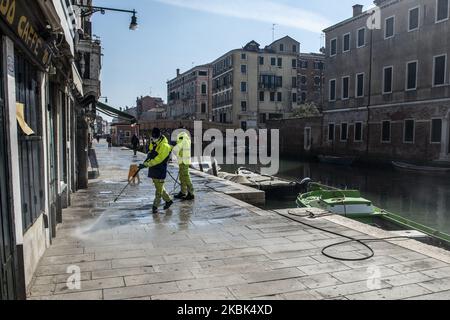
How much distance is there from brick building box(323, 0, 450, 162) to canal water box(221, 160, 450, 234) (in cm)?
246

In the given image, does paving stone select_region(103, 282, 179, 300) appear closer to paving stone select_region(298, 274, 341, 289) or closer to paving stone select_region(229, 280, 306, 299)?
paving stone select_region(229, 280, 306, 299)

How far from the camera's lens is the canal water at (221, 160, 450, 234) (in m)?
16.0

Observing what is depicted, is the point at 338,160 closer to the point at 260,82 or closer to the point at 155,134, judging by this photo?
the point at 155,134

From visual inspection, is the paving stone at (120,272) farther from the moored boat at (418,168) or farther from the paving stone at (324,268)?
the moored boat at (418,168)

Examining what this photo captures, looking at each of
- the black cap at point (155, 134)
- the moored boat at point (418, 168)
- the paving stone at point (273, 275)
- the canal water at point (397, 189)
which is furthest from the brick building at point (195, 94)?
the paving stone at point (273, 275)

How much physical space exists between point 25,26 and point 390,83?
30.3 m

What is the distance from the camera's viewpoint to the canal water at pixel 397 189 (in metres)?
16.0

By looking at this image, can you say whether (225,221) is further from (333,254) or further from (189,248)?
(333,254)

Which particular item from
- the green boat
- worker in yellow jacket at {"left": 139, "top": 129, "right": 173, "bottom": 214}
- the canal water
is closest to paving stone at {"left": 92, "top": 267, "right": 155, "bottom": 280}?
worker in yellow jacket at {"left": 139, "top": 129, "right": 173, "bottom": 214}

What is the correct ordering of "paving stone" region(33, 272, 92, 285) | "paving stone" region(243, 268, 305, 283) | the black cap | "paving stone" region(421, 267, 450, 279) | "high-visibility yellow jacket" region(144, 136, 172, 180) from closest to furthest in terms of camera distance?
"paving stone" region(33, 272, 92, 285) → "paving stone" region(243, 268, 305, 283) → "paving stone" region(421, 267, 450, 279) → "high-visibility yellow jacket" region(144, 136, 172, 180) → the black cap

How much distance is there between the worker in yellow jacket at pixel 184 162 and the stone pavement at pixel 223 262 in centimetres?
211
